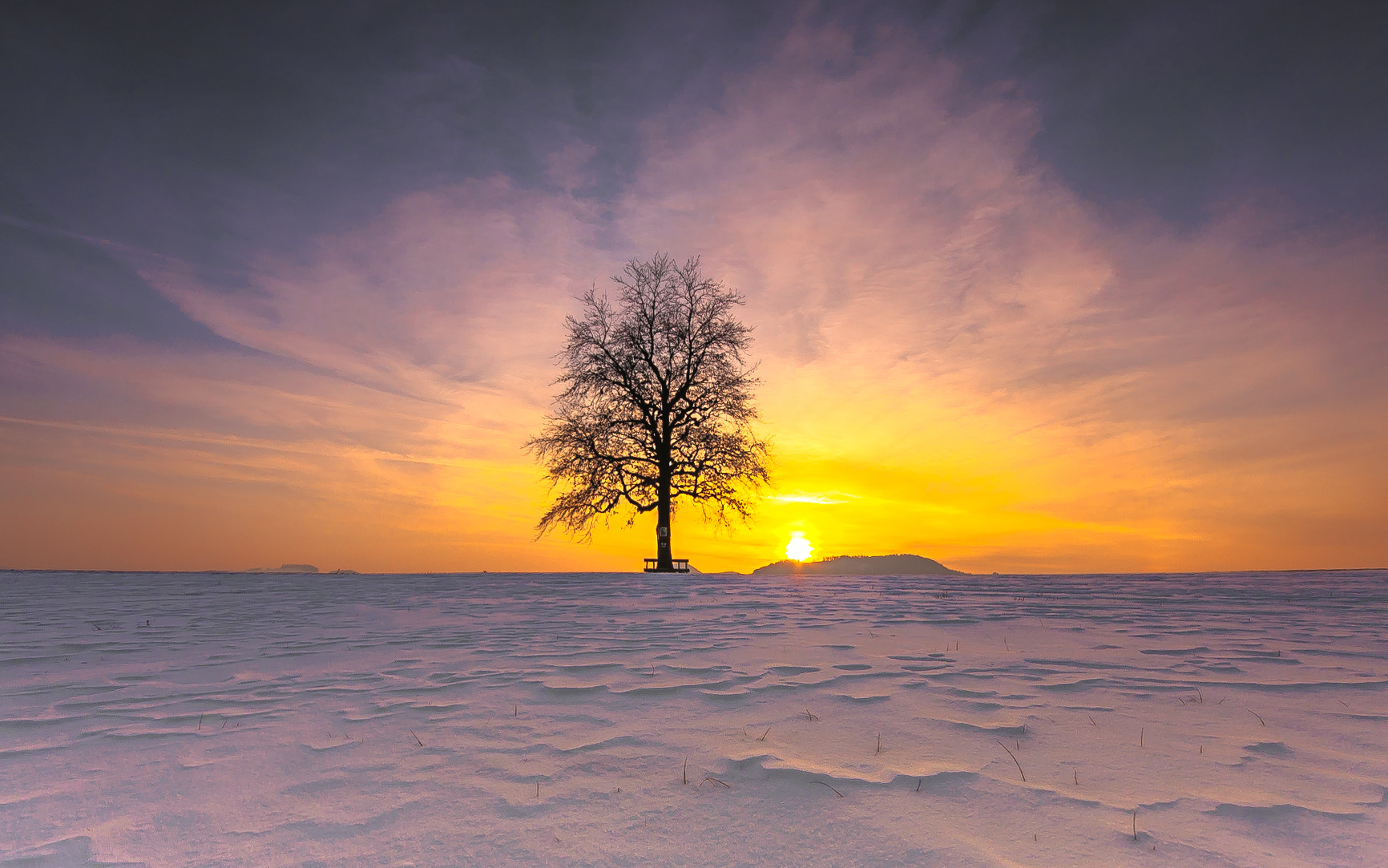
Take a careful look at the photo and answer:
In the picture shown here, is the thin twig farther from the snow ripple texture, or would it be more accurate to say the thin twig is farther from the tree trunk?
the tree trunk

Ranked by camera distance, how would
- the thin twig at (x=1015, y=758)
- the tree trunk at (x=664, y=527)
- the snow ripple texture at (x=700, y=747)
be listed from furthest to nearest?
the tree trunk at (x=664, y=527) → the thin twig at (x=1015, y=758) → the snow ripple texture at (x=700, y=747)

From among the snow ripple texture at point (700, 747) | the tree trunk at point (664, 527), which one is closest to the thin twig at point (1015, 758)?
the snow ripple texture at point (700, 747)

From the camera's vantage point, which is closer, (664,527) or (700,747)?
(700,747)

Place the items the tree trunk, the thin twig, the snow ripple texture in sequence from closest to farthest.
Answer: the snow ripple texture → the thin twig → the tree trunk

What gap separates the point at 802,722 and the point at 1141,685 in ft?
8.06

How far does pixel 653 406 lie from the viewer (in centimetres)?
2430

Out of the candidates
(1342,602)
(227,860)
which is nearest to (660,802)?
(227,860)

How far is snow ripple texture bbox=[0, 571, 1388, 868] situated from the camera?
2.40 meters

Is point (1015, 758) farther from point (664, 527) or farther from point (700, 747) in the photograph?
point (664, 527)

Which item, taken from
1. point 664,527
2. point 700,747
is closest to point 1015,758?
point 700,747

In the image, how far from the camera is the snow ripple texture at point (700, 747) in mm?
2400

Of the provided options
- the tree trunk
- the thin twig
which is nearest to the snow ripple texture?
the thin twig

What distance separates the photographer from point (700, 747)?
336 centimetres

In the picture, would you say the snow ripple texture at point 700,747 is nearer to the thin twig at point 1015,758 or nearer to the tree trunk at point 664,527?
the thin twig at point 1015,758
